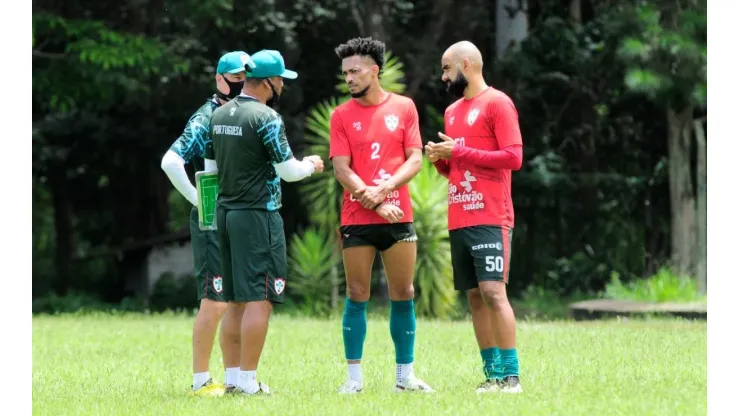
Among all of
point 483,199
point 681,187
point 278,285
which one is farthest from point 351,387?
point 681,187

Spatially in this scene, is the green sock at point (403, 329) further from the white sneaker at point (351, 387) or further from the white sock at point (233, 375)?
the white sock at point (233, 375)

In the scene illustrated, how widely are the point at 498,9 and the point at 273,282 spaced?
15.4 meters

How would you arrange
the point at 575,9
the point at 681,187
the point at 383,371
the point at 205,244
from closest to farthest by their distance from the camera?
the point at 205,244 → the point at 383,371 → the point at 681,187 → the point at 575,9

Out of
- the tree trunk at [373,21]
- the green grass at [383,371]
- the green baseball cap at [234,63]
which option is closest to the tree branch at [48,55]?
the tree trunk at [373,21]

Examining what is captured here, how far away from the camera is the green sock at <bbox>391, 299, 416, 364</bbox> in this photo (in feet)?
27.8

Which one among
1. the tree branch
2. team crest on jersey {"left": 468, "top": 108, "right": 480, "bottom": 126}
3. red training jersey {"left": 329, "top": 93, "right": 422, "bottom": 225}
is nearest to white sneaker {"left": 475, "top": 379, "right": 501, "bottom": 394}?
red training jersey {"left": 329, "top": 93, "right": 422, "bottom": 225}

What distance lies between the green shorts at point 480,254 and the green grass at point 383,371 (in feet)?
2.39

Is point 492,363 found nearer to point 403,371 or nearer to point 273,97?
point 403,371

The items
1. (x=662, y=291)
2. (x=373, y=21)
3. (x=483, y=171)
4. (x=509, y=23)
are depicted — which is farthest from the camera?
(x=509, y=23)

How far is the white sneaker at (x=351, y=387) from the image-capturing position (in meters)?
8.44

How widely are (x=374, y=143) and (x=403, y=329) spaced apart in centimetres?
122

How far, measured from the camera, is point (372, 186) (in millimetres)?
8367

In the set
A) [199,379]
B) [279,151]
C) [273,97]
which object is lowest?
[199,379]

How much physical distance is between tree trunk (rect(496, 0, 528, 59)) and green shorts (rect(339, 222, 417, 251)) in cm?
1433
